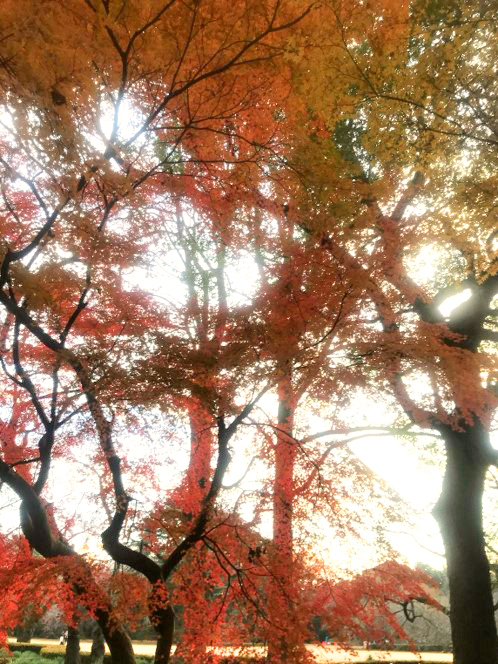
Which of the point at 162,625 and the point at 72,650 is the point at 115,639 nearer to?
the point at 162,625

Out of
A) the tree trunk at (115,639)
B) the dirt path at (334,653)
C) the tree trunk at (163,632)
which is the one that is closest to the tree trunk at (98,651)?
the dirt path at (334,653)

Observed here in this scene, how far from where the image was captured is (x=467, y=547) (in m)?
6.20

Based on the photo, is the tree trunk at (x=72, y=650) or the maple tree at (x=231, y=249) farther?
the tree trunk at (x=72, y=650)

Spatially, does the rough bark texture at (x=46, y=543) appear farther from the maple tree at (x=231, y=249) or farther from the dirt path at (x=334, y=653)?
the dirt path at (x=334, y=653)

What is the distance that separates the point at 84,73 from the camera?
100 inches

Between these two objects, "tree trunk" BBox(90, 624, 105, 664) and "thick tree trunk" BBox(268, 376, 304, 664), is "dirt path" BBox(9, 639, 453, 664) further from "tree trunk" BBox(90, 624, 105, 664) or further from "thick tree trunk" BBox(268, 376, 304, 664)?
"tree trunk" BBox(90, 624, 105, 664)

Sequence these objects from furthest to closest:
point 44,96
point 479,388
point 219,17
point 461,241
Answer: point 479,388
point 461,241
point 219,17
point 44,96

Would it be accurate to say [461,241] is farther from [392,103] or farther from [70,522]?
[70,522]

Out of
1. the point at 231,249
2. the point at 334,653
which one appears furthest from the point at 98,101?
the point at 334,653

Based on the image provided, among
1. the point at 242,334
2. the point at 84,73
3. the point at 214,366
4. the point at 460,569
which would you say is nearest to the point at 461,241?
the point at 242,334

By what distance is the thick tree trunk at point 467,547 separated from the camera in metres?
5.71

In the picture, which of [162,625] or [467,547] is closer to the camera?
[162,625]

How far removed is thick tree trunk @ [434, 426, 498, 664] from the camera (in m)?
5.71

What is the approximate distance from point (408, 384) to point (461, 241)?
3048 mm
